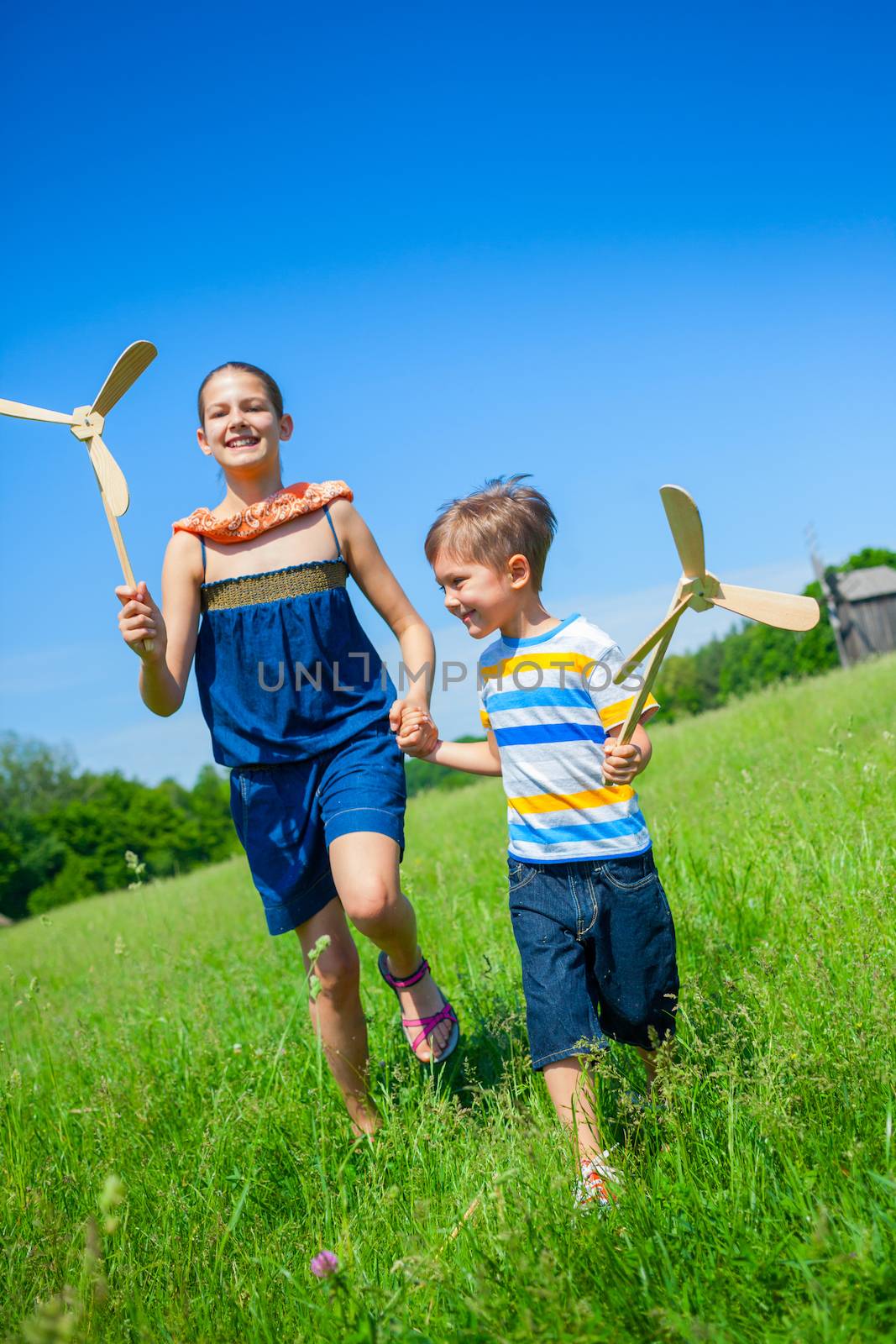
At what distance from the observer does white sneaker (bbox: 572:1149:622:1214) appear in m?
1.87

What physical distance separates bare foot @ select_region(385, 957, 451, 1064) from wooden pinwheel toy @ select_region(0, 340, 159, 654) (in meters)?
1.26

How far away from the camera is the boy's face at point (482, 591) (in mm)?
2609

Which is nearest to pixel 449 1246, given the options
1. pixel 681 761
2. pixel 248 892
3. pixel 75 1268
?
pixel 75 1268

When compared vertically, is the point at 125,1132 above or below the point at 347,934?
below

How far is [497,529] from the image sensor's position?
2.62 metres

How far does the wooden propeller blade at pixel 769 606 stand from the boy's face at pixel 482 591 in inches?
25.4

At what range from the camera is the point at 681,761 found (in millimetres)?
8391

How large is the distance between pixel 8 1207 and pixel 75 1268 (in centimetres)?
54

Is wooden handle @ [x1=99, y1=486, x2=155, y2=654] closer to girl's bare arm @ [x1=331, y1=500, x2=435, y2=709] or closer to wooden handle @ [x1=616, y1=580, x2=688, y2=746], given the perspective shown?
girl's bare arm @ [x1=331, y1=500, x2=435, y2=709]

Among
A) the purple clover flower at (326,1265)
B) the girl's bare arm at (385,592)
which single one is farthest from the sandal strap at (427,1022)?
the purple clover flower at (326,1265)

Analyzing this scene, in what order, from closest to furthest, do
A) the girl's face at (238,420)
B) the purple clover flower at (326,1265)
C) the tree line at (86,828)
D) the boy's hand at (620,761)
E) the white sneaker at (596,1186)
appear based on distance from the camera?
the purple clover flower at (326,1265), the white sneaker at (596,1186), the boy's hand at (620,761), the girl's face at (238,420), the tree line at (86,828)

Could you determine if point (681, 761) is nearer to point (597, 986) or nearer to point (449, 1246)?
point (597, 986)

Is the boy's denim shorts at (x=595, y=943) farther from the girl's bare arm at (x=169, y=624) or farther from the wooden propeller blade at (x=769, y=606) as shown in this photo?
the girl's bare arm at (x=169, y=624)

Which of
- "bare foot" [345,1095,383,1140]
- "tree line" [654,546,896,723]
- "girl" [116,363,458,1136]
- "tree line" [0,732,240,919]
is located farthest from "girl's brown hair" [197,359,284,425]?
"tree line" [654,546,896,723]
